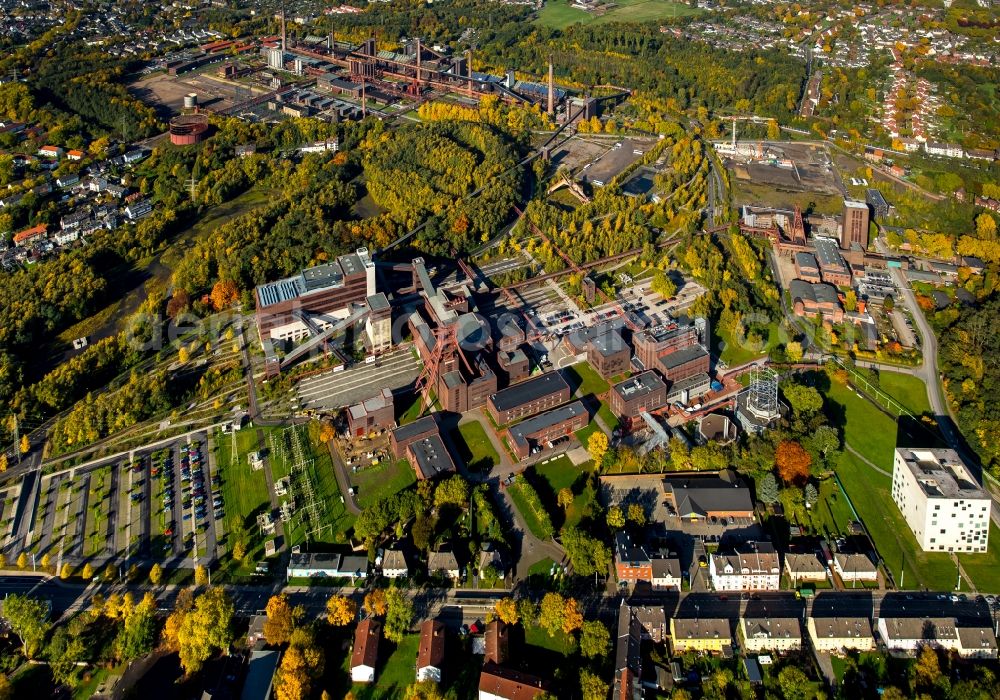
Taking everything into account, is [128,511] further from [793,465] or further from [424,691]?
[793,465]

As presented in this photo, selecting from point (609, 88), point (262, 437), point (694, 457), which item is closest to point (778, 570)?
point (694, 457)

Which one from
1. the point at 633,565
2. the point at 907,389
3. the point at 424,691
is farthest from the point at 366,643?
the point at 907,389

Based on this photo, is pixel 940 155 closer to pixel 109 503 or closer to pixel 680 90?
pixel 680 90

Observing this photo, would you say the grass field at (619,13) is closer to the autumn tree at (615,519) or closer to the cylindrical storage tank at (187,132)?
the cylindrical storage tank at (187,132)

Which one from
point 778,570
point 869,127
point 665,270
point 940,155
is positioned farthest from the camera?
point 869,127

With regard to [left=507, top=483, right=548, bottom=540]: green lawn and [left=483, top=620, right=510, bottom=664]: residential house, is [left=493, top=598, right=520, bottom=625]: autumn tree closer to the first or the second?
[left=483, top=620, right=510, bottom=664]: residential house

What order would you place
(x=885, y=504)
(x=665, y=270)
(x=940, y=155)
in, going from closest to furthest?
(x=885, y=504)
(x=665, y=270)
(x=940, y=155)

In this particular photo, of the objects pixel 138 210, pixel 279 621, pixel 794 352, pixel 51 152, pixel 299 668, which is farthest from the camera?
pixel 51 152

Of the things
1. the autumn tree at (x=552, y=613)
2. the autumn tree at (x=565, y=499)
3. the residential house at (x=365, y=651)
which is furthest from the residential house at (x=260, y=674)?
the autumn tree at (x=565, y=499)
